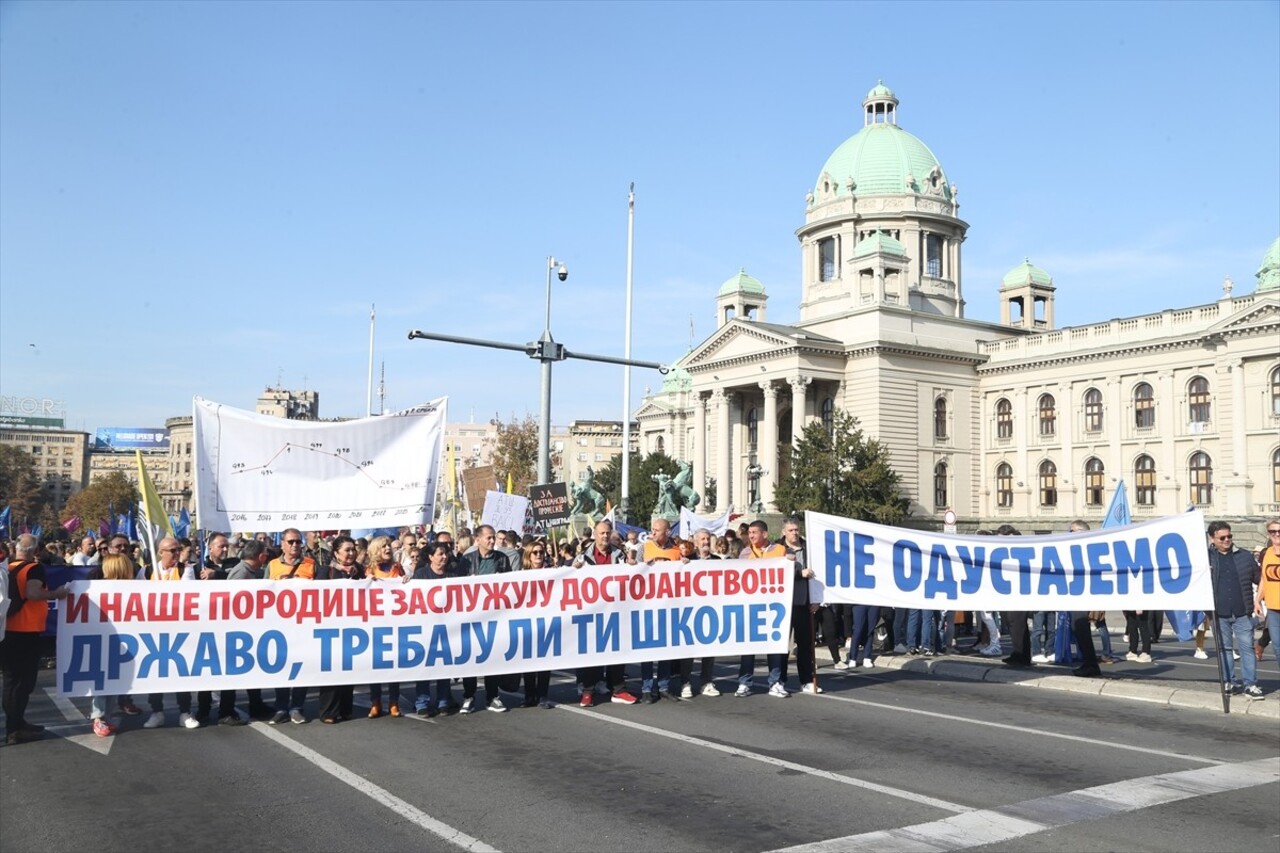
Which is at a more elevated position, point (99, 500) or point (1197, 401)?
point (1197, 401)

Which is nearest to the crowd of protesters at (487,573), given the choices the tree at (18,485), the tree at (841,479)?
the tree at (841,479)

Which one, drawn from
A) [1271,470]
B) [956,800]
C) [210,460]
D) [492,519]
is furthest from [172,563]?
[1271,470]

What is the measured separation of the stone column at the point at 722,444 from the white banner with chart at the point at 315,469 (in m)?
63.5

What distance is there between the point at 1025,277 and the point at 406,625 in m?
77.4

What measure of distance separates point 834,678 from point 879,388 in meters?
56.6

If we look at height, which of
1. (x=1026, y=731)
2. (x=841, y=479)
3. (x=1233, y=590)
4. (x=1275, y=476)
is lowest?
(x=1026, y=731)

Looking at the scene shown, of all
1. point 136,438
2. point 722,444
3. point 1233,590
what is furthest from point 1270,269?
point 136,438

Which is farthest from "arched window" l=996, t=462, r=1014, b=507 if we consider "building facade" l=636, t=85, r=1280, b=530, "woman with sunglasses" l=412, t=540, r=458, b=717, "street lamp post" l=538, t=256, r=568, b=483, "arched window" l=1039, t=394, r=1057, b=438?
"woman with sunglasses" l=412, t=540, r=458, b=717

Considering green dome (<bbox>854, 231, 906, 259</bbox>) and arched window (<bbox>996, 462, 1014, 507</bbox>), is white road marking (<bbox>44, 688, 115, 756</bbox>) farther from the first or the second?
arched window (<bbox>996, 462, 1014, 507</bbox>)

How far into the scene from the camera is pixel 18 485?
114750 millimetres

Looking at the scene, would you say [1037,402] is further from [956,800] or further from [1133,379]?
[956,800]

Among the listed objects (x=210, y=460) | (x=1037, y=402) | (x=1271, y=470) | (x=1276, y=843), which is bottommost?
(x=1276, y=843)

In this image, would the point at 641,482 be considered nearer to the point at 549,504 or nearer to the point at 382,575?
the point at 549,504

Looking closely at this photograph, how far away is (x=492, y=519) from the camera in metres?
22.9
